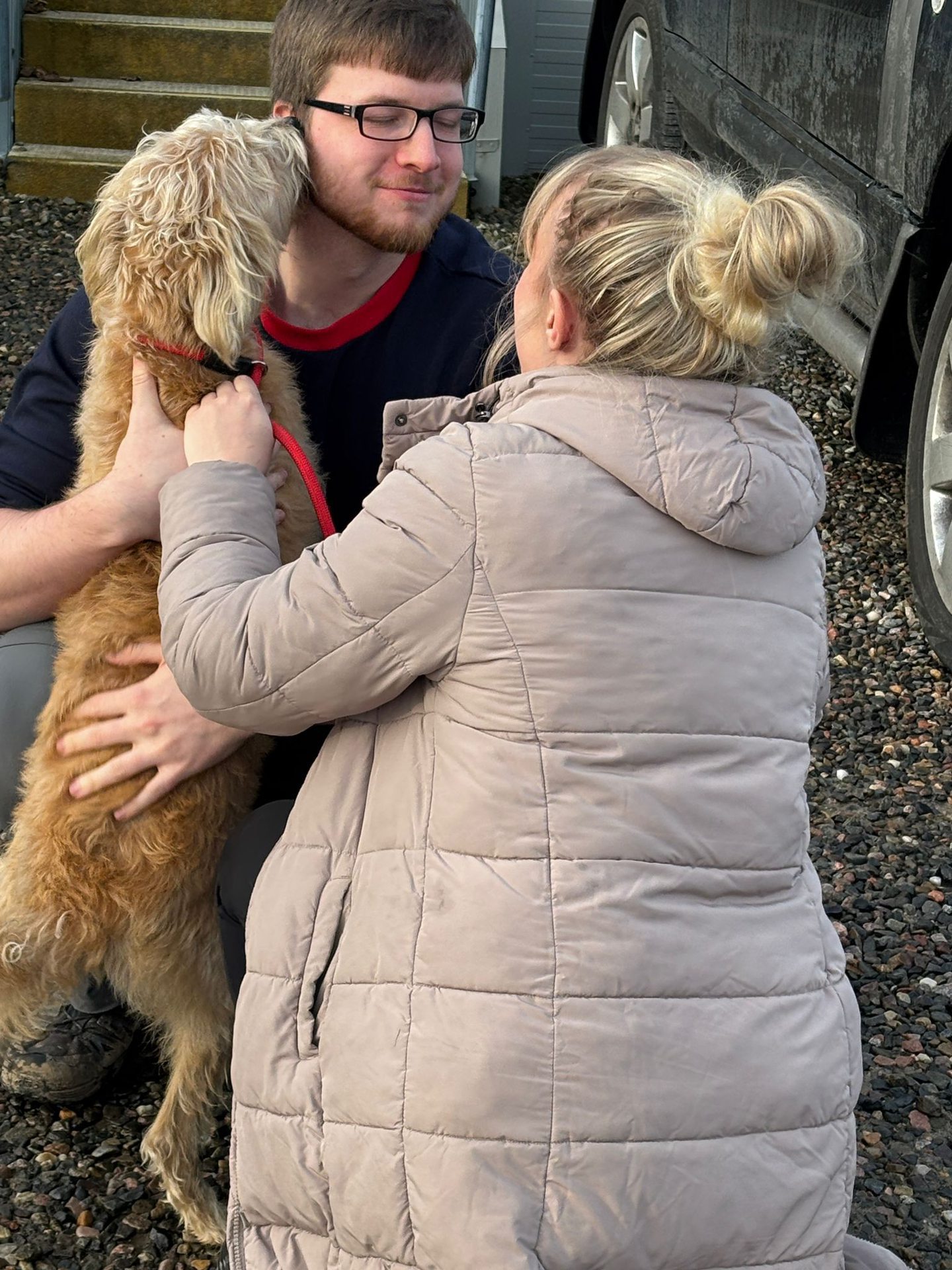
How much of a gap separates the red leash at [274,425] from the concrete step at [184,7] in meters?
6.31

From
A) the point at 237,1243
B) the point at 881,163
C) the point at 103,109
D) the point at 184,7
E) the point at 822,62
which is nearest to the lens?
the point at 237,1243

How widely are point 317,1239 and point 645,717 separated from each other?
0.86 metres

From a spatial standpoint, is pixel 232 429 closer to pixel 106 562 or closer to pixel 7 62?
pixel 106 562

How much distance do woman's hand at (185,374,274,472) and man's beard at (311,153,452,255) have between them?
1.53ft

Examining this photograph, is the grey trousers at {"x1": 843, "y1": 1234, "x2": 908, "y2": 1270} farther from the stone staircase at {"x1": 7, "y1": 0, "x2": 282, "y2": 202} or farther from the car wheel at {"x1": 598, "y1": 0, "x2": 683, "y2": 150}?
the stone staircase at {"x1": 7, "y1": 0, "x2": 282, "y2": 202}

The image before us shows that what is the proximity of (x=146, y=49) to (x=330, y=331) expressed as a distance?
19.3ft

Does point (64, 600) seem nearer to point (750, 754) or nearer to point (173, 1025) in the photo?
point (173, 1025)

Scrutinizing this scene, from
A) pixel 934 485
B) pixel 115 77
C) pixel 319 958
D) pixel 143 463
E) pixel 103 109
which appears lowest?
pixel 934 485

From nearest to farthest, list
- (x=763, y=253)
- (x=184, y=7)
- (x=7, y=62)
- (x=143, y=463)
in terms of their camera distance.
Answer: (x=763, y=253) → (x=143, y=463) → (x=7, y=62) → (x=184, y=7)

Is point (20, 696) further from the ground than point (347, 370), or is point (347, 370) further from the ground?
point (347, 370)

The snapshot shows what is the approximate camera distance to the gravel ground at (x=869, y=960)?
2.62 m

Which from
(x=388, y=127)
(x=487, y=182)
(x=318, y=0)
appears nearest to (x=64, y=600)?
(x=388, y=127)

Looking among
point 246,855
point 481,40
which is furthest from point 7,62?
point 246,855

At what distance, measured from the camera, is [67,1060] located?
109 inches
